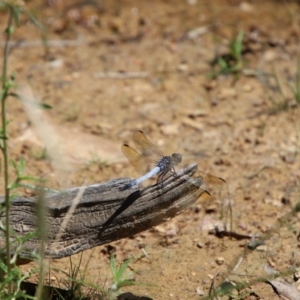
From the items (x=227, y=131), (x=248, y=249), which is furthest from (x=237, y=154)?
(x=248, y=249)

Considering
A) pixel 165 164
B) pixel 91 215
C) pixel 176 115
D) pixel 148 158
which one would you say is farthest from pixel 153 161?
pixel 176 115

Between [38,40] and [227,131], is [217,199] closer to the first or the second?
[227,131]

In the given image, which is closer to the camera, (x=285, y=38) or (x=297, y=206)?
(x=297, y=206)

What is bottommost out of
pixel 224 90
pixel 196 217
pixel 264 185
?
pixel 196 217

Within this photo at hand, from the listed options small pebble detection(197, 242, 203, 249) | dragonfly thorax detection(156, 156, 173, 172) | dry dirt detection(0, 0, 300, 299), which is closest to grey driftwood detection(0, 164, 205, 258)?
dry dirt detection(0, 0, 300, 299)

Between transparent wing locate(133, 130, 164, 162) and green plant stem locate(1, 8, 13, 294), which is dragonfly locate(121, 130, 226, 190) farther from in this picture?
green plant stem locate(1, 8, 13, 294)

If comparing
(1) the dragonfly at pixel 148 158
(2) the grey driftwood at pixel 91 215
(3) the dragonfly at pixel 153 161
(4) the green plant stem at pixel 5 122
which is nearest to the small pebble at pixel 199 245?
(3) the dragonfly at pixel 153 161
